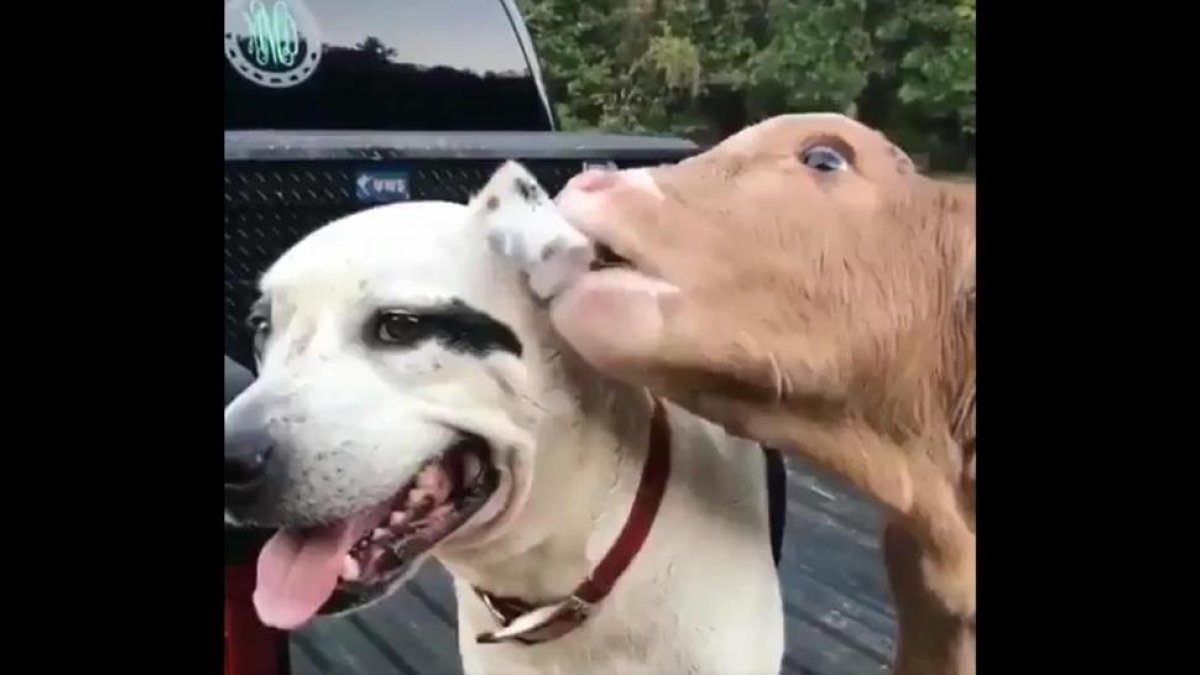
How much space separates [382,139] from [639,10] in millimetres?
275

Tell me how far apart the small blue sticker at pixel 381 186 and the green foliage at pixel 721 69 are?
168 millimetres

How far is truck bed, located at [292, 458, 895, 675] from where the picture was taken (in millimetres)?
1471

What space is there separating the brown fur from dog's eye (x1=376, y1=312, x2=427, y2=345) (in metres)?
0.13

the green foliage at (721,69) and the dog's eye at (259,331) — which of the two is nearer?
the dog's eye at (259,331)

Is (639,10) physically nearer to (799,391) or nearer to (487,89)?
(487,89)

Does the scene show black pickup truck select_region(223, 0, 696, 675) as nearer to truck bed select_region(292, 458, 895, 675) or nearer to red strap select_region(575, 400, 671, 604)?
truck bed select_region(292, 458, 895, 675)

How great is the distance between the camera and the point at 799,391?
1.46 m

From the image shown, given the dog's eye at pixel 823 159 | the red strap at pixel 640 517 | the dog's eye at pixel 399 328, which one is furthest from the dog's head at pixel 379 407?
the dog's eye at pixel 823 159

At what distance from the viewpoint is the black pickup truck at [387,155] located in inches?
56.6

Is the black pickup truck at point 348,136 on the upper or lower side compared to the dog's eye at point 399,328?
upper

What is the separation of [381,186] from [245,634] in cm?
43

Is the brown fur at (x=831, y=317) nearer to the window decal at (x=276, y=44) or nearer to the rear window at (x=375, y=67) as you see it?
the rear window at (x=375, y=67)
